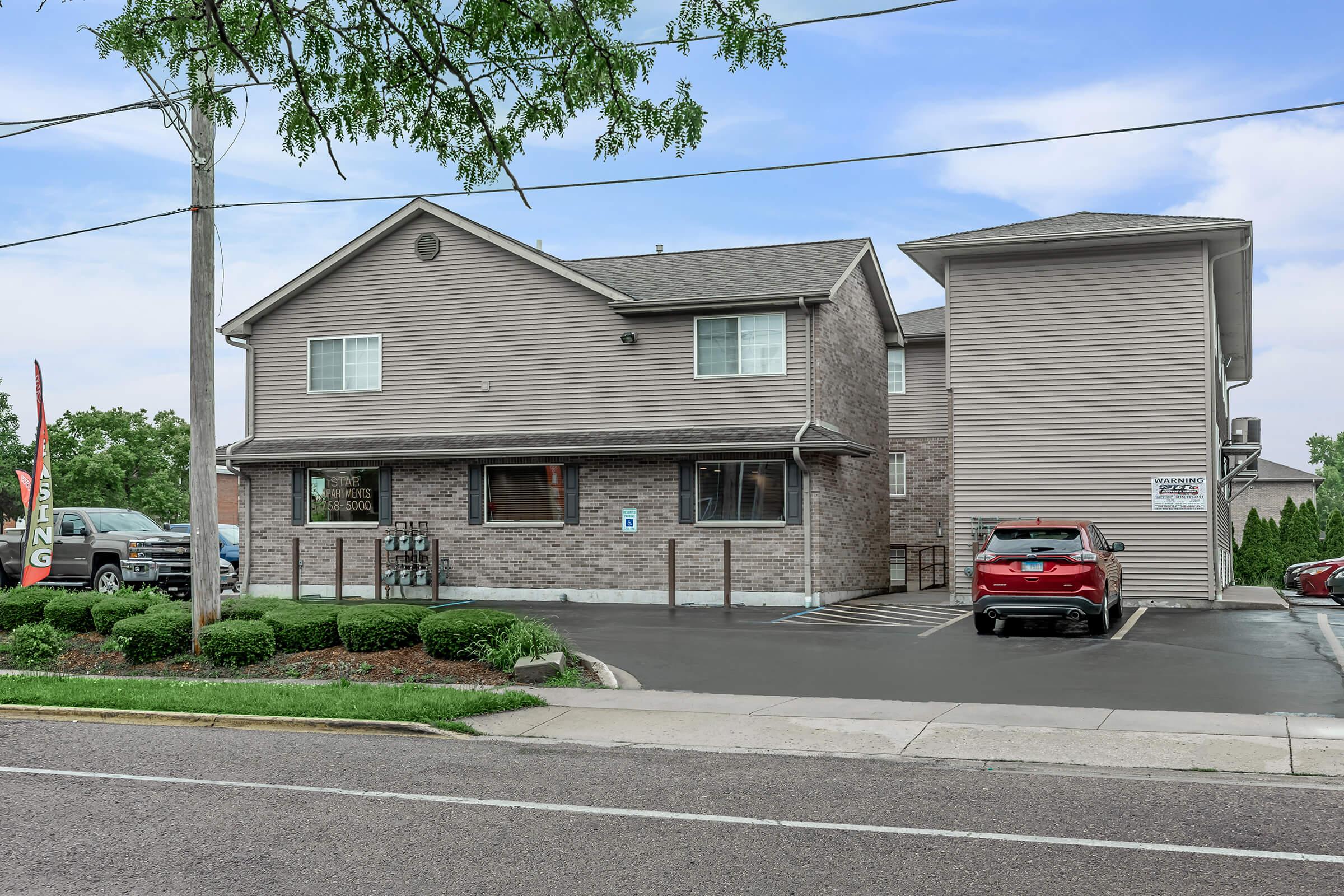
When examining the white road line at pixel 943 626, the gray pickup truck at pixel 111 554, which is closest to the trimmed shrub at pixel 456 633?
the white road line at pixel 943 626

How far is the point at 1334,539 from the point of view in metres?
38.5

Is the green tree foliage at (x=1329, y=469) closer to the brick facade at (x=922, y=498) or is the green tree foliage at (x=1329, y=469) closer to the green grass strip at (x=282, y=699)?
the brick facade at (x=922, y=498)

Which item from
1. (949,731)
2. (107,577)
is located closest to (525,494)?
(107,577)

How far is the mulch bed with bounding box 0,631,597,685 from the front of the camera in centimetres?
1375

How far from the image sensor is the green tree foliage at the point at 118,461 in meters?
67.6

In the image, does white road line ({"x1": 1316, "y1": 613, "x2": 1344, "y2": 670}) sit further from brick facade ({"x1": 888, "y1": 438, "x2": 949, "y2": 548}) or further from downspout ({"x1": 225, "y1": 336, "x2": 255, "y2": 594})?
downspout ({"x1": 225, "y1": 336, "x2": 255, "y2": 594})

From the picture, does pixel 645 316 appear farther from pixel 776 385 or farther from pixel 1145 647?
pixel 1145 647

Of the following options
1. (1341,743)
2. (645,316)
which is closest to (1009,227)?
(645,316)

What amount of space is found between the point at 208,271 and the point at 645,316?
10640 mm

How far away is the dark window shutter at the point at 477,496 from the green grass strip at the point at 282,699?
11.4 metres

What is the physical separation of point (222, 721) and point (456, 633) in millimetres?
3387

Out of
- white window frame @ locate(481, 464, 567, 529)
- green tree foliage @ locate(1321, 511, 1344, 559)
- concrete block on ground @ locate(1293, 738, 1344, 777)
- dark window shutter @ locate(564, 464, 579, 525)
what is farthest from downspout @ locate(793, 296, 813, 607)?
green tree foliage @ locate(1321, 511, 1344, 559)

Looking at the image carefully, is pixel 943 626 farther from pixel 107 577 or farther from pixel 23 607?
pixel 107 577

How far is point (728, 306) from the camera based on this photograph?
23562 millimetres
